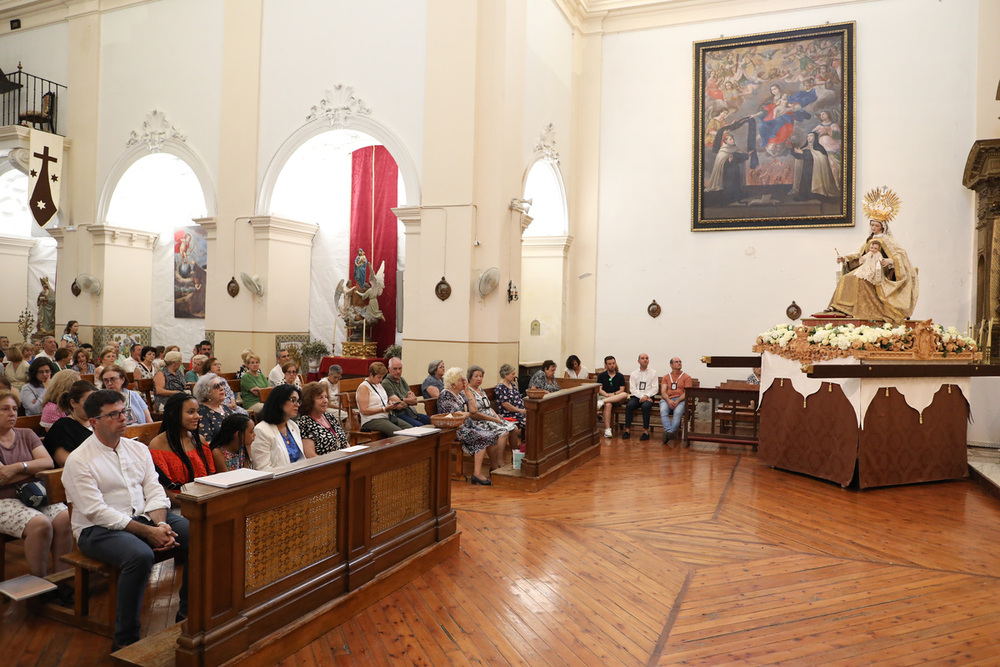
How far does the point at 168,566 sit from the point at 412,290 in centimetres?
593

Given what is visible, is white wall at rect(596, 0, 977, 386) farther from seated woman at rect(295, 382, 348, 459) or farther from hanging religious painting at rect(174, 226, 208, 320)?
seated woman at rect(295, 382, 348, 459)

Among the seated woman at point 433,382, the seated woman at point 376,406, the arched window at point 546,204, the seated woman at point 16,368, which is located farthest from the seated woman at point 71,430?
the arched window at point 546,204

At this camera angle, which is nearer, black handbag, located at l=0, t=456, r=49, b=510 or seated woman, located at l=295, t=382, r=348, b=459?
black handbag, located at l=0, t=456, r=49, b=510

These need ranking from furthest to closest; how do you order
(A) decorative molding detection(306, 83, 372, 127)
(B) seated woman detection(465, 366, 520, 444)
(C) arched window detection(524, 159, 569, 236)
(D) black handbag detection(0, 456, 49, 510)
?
(C) arched window detection(524, 159, 569, 236), (A) decorative molding detection(306, 83, 372, 127), (B) seated woman detection(465, 366, 520, 444), (D) black handbag detection(0, 456, 49, 510)

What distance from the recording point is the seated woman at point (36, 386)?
6.42 m

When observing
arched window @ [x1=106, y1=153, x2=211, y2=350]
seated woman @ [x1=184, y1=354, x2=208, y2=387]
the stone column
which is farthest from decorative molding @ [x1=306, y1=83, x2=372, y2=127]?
seated woman @ [x1=184, y1=354, x2=208, y2=387]

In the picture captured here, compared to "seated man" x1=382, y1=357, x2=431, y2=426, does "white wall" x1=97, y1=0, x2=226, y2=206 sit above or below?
above

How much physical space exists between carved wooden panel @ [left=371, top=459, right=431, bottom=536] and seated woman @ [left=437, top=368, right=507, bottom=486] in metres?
2.41

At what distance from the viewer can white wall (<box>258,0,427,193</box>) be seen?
10188 mm

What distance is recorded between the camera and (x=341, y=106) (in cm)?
1066

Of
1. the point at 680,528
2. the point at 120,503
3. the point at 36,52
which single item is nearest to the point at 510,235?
the point at 680,528

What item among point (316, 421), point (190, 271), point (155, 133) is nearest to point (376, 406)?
point (316, 421)

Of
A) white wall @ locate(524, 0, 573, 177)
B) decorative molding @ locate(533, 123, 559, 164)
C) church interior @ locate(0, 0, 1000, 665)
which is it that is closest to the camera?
church interior @ locate(0, 0, 1000, 665)

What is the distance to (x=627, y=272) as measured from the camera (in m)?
12.1
